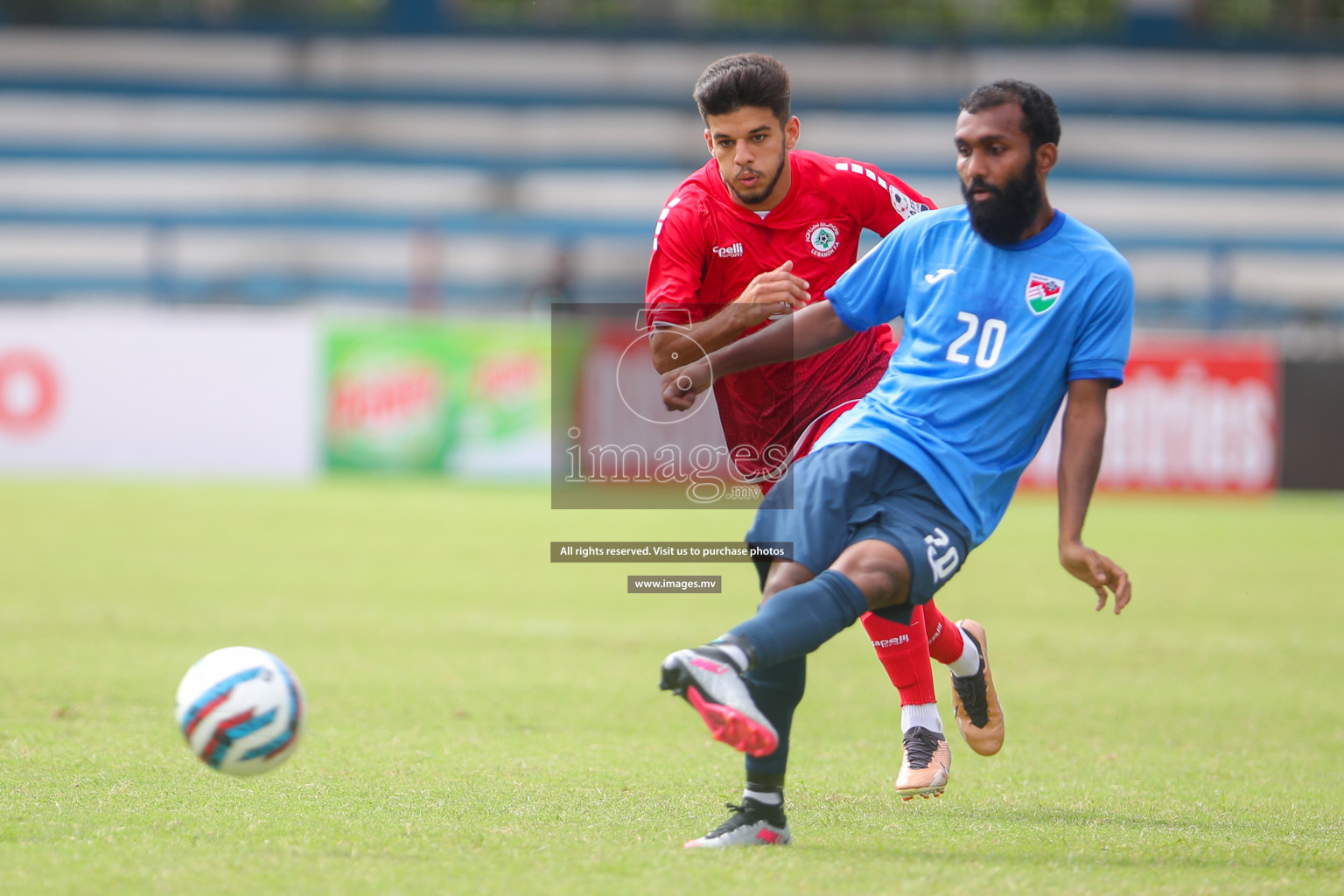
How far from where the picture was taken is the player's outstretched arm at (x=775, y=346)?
13.3 feet

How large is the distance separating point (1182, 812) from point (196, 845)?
2752 mm

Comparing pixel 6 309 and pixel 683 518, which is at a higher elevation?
pixel 6 309

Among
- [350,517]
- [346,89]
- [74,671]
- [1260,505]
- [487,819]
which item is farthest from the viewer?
[346,89]

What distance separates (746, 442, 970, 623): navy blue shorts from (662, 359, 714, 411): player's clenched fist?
418mm

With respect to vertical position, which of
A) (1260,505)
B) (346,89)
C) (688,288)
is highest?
(346,89)

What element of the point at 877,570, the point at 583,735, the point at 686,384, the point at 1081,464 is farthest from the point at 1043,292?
the point at 583,735

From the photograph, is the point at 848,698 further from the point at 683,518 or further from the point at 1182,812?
the point at 683,518

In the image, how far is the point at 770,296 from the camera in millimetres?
4051

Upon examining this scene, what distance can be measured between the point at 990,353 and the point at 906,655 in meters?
1.34

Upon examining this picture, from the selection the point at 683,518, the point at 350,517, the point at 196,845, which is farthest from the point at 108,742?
the point at 683,518

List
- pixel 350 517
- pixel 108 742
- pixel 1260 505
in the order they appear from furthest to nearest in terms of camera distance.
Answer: pixel 1260 505 → pixel 350 517 → pixel 108 742

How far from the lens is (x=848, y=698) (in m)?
6.55

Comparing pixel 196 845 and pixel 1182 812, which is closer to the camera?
pixel 196 845

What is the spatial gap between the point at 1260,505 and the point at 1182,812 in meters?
12.5
